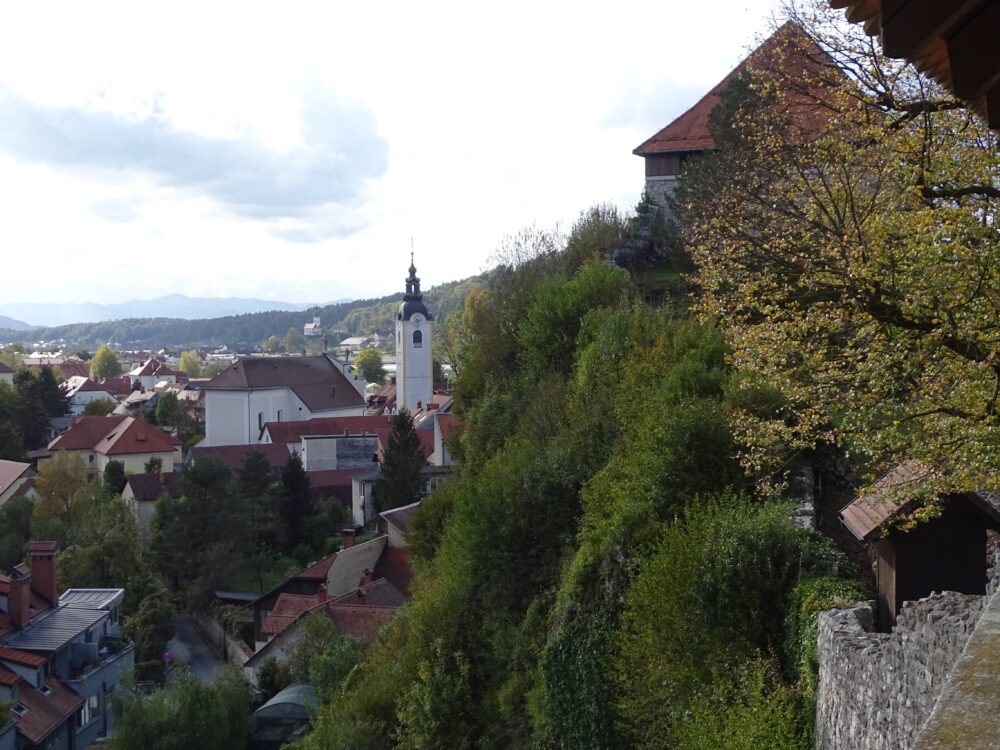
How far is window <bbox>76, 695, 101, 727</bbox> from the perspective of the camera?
27453 mm

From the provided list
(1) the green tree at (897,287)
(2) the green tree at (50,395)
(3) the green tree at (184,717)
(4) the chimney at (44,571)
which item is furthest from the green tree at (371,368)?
(1) the green tree at (897,287)

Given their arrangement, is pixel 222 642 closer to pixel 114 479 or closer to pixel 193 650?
pixel 193 650

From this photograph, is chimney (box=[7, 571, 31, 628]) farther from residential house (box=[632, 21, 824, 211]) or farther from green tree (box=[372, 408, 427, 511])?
residential house (box=[632, 21, 824, 211])

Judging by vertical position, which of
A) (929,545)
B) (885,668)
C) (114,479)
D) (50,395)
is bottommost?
(114,479)

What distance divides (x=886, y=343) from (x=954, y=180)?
53.9 inches

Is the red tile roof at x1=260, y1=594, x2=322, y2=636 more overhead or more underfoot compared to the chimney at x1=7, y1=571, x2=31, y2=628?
more underfoot

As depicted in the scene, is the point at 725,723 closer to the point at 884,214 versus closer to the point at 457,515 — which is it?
the point at 884,214

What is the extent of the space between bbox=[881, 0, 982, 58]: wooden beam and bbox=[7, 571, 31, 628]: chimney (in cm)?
3087

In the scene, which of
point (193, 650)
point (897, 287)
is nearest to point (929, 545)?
point (897, 287)

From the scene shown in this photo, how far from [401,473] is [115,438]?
99.4ft

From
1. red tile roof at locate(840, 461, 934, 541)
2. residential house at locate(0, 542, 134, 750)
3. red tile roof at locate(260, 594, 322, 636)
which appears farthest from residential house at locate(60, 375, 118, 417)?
red tile roof at locate(840, 461, 934, 541)

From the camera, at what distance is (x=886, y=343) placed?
27.1ft

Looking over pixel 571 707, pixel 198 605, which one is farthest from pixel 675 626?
pixel 198 605

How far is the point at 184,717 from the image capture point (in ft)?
75.0
